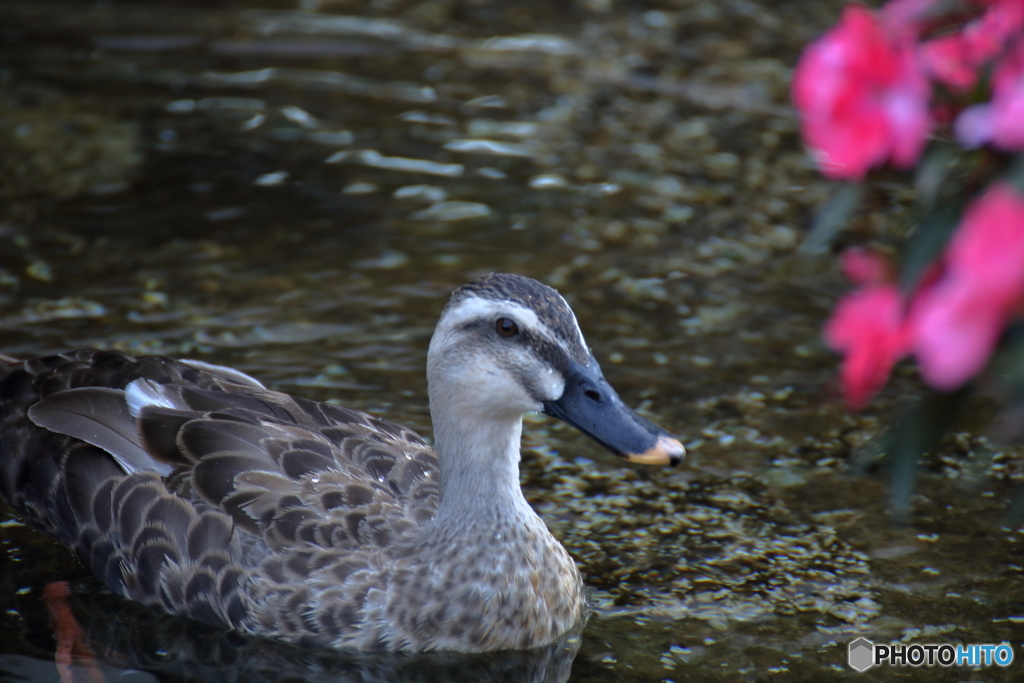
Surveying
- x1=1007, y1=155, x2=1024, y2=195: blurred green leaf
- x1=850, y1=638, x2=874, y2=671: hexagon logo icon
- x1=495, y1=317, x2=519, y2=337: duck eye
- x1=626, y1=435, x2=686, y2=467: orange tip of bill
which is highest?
x1=495, y1=317, x2=519, y2=337: duck eye

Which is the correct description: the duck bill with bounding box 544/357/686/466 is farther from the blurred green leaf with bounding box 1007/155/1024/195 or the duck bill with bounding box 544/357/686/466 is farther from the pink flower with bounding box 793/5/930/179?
the blurred green leaf with bounding box 1007/155/1024/195

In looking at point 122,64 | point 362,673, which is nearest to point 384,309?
point 362,673

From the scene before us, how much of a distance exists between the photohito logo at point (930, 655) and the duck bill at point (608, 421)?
4.16ft

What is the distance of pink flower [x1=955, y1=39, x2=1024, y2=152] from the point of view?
196 cm

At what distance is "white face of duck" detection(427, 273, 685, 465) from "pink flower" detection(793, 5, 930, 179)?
254 centimetres

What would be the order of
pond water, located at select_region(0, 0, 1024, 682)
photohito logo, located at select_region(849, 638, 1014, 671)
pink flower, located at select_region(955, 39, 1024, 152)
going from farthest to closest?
pond water, located at select_region(0, 0, 1024, 682)
photohito logo, located at select_region(849, 638, 1014, 671)
pink flower, located at select_region(955, 39, 1024, 152)

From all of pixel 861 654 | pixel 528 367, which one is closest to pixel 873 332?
pixel 528 367

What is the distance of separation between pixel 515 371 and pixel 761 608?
161 cm

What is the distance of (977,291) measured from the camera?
189cm

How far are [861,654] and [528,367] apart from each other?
1822 millimetres

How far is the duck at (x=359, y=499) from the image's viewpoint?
16.0 ft

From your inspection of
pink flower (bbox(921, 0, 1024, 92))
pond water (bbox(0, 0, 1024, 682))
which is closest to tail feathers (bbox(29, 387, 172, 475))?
pond water (bbox(0, 0, 1024, 682))

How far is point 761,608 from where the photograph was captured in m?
5.48

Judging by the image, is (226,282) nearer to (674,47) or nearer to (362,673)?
(362,673)
